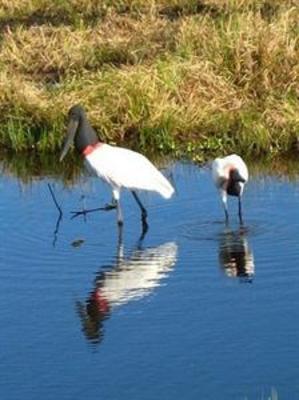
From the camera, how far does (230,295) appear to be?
10.4 m

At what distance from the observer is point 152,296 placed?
10383 mm

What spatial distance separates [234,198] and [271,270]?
248 centimetres

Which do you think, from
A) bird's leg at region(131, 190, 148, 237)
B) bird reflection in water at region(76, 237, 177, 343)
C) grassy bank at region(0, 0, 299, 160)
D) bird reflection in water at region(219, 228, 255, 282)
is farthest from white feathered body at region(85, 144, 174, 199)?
grassy bank at region(0, 0, 299, 160)

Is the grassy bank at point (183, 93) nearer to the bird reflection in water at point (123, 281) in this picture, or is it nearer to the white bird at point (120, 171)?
the white bird at point (120, 171)

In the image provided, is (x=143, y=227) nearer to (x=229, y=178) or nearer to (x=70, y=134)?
(x=229, y=178)

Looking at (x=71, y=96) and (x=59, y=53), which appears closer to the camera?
(x=71, y=96)

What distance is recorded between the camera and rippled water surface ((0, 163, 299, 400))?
8750 mm

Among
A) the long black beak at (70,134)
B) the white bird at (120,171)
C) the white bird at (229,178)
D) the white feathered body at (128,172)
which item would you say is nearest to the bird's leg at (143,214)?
the white bird at (120,171)

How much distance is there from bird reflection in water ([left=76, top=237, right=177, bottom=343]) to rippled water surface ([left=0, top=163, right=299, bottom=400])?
15 mm

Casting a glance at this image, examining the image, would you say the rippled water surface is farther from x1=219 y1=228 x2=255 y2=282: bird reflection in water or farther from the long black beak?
the long black beak

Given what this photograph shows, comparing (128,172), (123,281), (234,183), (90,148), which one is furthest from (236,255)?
(90,148)

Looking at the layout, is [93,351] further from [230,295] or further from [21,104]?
[21,104]

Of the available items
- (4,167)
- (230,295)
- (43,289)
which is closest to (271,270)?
(230,295)

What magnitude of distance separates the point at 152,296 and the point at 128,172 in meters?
2.59
